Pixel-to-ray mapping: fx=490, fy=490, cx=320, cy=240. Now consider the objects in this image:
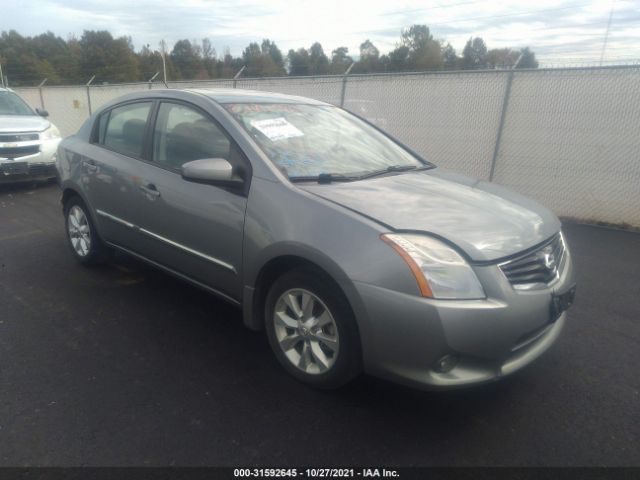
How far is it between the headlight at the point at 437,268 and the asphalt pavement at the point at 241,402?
747mm

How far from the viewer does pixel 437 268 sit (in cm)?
231

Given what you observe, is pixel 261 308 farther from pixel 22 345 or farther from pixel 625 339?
pixel 625 339

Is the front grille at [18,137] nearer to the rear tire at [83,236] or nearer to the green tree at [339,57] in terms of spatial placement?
the rear tire at [83,236]

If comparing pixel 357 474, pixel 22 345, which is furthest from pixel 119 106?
pixel 357 474

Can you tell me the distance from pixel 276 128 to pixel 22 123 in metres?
7.11

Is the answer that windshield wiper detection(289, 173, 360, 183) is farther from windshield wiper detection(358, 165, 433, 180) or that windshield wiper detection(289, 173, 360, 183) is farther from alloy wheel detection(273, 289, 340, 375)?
alloy wheel detection(273, 289, 340, 375)

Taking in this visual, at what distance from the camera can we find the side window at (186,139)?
10.6 ft

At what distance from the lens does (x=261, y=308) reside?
9.83ft

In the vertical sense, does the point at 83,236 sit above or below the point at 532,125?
below

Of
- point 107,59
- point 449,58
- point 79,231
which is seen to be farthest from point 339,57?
point 107,59

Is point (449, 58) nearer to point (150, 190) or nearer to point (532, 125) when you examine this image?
point (532, 125)

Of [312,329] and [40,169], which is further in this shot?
[40,169]

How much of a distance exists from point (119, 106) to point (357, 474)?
3557 millimetres

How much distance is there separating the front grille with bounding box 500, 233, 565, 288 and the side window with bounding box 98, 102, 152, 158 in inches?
110
